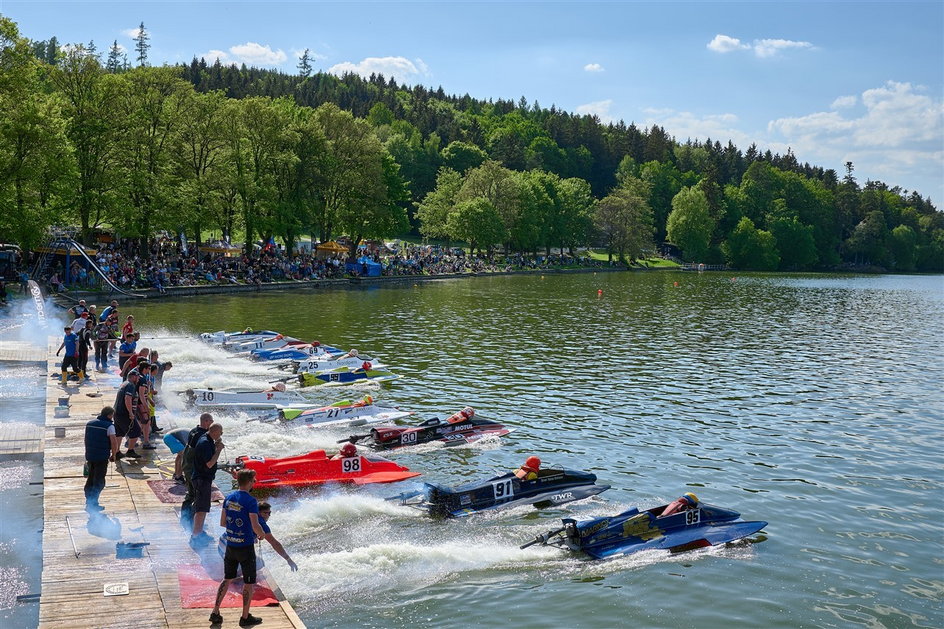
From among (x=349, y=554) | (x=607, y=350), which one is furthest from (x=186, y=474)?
(x=607, y=350)

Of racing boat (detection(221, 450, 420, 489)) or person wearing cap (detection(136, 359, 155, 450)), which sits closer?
person wearing cap (detection(136, 359, 155, 450))

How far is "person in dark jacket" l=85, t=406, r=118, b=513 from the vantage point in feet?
52.1

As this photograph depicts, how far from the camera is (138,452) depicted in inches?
800

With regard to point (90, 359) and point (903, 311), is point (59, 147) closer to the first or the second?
point (90, 359)

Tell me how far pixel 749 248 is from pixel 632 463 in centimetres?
16044

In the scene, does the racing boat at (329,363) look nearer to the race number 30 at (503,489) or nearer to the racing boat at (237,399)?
the racing boat at (237,399)

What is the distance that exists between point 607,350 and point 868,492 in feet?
82.1


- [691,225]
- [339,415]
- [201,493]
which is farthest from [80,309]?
[691,225]

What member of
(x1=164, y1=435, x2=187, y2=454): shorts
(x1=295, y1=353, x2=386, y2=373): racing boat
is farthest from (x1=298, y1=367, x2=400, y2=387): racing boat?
(x1=164, y1=435, x2=187, y2=454): shorts

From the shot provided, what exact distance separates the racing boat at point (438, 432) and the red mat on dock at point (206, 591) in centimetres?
1093

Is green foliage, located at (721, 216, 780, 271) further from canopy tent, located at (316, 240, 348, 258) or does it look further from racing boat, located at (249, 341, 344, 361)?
racing boat, located at (249, 341, 344, 361)

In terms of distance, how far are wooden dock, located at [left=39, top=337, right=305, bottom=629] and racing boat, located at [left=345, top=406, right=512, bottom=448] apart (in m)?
6.87

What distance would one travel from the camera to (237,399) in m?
28.6

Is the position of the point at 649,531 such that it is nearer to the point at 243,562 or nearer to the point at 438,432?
the point at 438,432
